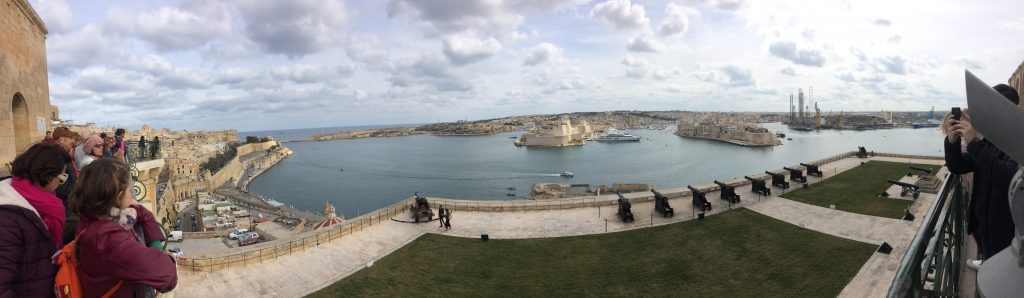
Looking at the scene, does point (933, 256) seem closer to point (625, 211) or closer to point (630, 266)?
point (630, 266)

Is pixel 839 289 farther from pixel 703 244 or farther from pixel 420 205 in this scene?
pixel 420 205

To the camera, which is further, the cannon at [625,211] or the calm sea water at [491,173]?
the calm sea water at [491,173]

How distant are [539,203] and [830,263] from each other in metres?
6.97

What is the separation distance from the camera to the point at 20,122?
6.48 meters

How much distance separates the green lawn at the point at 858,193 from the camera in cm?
1261

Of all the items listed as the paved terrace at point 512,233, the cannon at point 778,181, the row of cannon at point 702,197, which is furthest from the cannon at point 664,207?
the cannon at point 778,181

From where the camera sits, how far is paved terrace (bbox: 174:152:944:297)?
25.2 ft

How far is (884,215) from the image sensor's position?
1180 cm

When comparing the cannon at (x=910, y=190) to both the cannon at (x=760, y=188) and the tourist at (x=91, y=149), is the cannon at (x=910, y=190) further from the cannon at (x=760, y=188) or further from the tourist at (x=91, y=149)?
the tourist at (x=91, y=149)

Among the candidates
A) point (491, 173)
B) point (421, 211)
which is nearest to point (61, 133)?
point (421, 211)

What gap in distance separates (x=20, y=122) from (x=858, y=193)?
2057 cm

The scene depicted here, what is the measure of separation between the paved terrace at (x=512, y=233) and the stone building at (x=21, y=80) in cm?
307

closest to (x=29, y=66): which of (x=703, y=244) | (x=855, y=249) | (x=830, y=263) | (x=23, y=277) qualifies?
(x=23, y=277)

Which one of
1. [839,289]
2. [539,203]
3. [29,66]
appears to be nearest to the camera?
[29,66]
